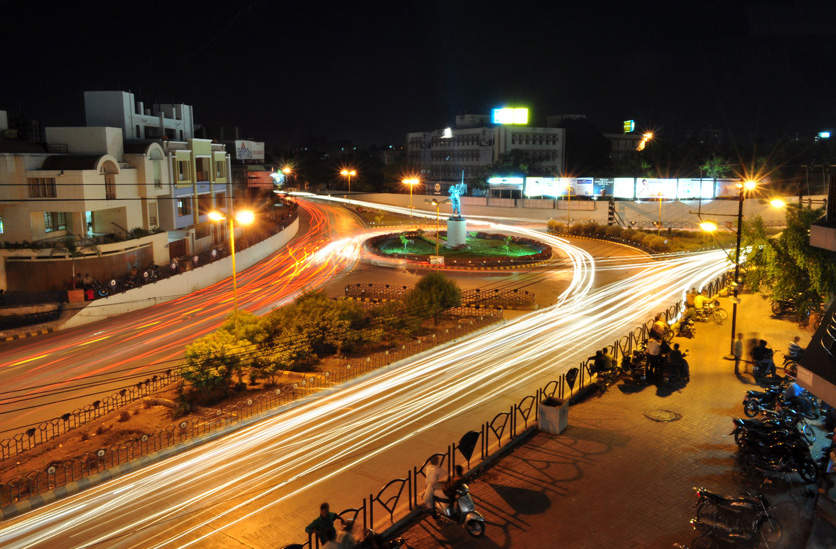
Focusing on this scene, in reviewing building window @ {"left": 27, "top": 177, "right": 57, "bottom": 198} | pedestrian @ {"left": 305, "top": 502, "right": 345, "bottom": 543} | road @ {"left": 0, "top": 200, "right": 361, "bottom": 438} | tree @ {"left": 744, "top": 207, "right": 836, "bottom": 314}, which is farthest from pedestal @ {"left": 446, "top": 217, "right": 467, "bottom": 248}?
pedestrian @ {"left": 305, "top": 502, "right": 345, "bottom": 543}

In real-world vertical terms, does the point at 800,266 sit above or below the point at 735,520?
above

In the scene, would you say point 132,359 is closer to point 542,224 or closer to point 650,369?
point 650,369

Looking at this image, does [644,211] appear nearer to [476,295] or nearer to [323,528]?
[476,295]

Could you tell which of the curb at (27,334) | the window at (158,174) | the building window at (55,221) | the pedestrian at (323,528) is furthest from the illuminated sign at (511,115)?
the pedestrian at (323,528)

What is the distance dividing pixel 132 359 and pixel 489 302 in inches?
585

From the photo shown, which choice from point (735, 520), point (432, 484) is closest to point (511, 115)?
point (432, 484)

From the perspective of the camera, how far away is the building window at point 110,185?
33.3m

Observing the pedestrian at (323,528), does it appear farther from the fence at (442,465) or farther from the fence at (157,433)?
the fence at (157,433)

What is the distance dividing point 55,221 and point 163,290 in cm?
749

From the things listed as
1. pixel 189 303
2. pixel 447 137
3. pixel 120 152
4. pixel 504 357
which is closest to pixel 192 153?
pixel 120 152

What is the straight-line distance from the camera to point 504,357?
19500 millimetres

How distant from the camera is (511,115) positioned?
90.6 meters

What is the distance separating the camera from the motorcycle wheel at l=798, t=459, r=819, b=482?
9.59 meters

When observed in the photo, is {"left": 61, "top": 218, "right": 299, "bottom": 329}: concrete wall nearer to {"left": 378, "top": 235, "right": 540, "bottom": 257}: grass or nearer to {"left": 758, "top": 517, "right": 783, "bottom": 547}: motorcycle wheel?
{"left": 378, "top": 235, "right": 540, "bottom": 257}: grass
